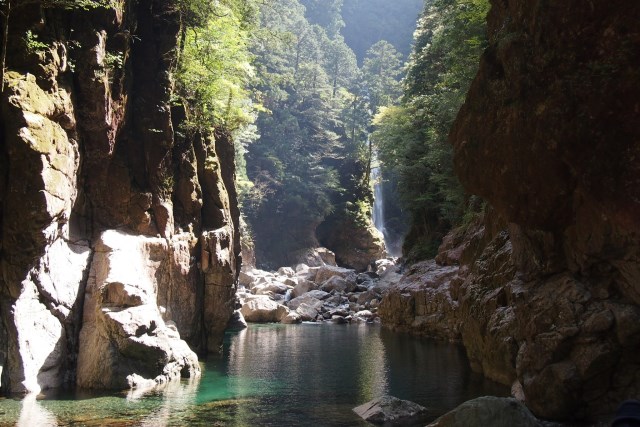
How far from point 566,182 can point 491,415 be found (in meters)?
4.46

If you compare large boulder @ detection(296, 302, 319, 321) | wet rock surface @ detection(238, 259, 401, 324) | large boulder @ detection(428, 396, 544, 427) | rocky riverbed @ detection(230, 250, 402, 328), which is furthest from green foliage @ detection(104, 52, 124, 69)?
large boulder @ detection(296, 302, 319, 321)

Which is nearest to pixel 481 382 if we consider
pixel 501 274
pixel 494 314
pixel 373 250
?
pixel 494 314

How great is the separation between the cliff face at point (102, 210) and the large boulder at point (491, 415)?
860 cm

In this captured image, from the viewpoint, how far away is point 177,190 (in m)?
19.7

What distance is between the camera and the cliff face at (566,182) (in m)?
8.54

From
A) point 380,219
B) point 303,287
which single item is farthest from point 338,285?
point 380,219

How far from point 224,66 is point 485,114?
567 inches

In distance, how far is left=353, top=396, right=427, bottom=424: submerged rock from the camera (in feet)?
34.6

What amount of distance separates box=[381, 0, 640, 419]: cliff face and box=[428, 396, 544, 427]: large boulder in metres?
1.72

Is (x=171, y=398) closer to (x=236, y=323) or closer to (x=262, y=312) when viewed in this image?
(x=236, y=323)

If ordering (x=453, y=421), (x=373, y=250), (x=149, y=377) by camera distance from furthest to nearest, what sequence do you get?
(x=373, y=250), (x=149, y=377), (x=453, y=421)

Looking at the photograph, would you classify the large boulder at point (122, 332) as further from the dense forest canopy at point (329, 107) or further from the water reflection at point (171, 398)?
the dense forest canopy at point (329, 107)

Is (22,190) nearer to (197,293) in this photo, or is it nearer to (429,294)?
(197,293)

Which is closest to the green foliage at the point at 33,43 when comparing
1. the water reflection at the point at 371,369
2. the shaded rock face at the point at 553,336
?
the water reflection at the point at 371,369
